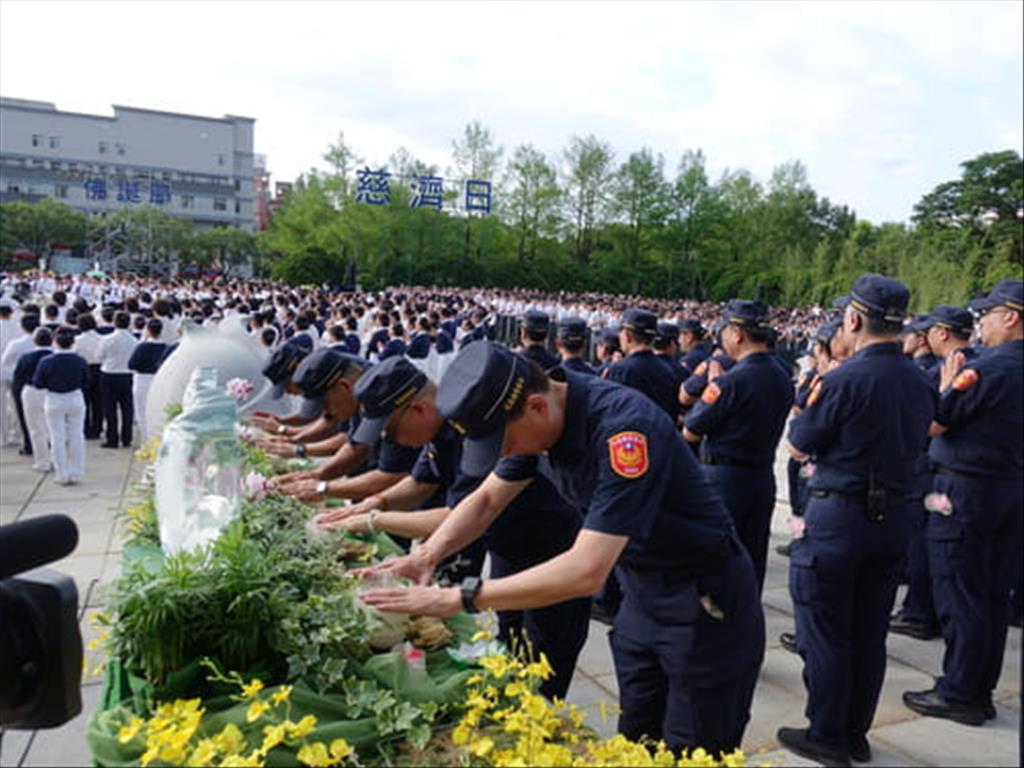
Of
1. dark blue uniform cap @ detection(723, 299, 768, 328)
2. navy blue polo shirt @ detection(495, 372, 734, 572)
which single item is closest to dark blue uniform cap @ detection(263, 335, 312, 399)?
dark blue uniform cap @ detection(723, 299, 768, 328)

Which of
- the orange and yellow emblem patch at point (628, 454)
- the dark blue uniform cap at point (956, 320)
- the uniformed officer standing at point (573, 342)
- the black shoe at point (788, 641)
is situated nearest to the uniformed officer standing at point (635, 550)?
the orange and yellow emblem patch at point (628, 454)

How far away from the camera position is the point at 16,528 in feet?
2.79

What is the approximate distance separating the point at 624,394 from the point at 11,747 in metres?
3.44

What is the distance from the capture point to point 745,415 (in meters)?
4.81

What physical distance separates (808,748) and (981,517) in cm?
149

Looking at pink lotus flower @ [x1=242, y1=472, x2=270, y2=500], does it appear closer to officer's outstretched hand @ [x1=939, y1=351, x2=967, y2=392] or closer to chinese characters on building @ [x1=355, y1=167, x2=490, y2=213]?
officer's outstretched hand @ [x1=939, y1=351, x2=967, y2=392]

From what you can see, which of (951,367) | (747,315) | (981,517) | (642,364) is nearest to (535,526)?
(747,315)

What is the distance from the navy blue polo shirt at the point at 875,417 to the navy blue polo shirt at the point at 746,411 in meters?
1.11

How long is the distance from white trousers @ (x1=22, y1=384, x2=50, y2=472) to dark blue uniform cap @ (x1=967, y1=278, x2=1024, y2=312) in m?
9.60

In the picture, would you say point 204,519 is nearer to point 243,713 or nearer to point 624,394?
point 243,713

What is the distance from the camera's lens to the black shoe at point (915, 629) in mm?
5414

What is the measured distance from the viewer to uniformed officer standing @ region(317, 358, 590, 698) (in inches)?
129

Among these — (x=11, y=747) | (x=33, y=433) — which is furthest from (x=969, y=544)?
(x=33, y=433)

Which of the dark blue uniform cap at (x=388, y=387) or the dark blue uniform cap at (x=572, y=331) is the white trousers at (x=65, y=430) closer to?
the dark blue uniform cap at (x=572, y=331)
